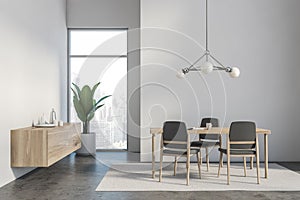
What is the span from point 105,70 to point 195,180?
4.12 meters

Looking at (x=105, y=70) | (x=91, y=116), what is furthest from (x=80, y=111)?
(x=105, y=70)

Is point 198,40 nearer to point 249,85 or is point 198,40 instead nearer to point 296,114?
point 249,85

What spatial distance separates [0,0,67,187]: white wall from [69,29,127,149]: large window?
2.72 ft

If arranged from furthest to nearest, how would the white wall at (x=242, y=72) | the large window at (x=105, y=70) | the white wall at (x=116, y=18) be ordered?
the large window at (x=105, y=70) < the white wall at (x=116, y=18) < the white wall at (x=242, y=72)

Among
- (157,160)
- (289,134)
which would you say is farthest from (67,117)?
(289,134)

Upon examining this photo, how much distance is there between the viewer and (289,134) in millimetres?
7195

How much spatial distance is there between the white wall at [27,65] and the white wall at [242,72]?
5.37 ft

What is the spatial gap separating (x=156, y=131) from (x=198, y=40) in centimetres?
241

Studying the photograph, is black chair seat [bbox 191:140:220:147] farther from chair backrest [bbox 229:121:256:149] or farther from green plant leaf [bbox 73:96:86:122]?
green plant leaf [bbox 73:96:86:122]

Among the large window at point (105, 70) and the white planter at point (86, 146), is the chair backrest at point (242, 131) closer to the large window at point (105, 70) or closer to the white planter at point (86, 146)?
the white planter at point (86, 146)

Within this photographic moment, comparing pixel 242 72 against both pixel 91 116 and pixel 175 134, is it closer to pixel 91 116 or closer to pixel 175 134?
pixel 175 134

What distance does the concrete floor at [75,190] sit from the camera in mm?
4359

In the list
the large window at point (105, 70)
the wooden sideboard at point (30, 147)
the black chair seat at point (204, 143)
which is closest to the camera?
the wooden sideboard at point (30, 147)

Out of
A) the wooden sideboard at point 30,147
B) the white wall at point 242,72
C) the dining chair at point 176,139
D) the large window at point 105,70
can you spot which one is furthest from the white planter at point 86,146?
the dining chair at point 176,139
